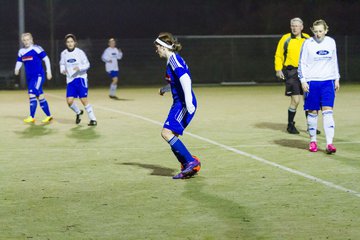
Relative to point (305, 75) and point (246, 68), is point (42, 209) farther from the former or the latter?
point (246, 68)

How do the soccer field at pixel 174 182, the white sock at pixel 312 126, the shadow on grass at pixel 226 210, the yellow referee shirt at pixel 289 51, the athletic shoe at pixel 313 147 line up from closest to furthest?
the shadow on grass at pixel 226 210
the soccer field at pixel 174 182
the athletic shoe at pixel 313 147
the white sock at pixel 312 126
the yellow referee shirt at pixel 289 51

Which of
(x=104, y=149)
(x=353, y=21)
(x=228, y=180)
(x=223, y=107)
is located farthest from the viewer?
(x=353, y=21)

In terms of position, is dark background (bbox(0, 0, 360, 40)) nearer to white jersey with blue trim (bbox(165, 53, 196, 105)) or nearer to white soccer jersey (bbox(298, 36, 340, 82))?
white soccer jersey (bbox(298, 36, 340, 82))

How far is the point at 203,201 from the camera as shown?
9188mm

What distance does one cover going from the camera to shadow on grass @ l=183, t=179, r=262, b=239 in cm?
770

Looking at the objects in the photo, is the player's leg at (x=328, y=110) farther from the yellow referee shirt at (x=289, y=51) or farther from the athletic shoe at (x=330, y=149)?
the yellow referee shirt at (x=289, y=51)

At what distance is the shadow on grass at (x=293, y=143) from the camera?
13922mm

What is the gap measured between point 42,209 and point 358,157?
561 centimetres

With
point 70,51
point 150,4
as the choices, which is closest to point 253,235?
point 70,51

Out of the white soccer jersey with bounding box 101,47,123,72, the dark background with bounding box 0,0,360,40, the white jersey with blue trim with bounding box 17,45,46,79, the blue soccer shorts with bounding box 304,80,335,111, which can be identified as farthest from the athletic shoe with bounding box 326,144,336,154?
the dark background with bounding box 0,0,360,40

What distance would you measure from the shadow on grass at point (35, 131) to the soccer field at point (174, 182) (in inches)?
1.6

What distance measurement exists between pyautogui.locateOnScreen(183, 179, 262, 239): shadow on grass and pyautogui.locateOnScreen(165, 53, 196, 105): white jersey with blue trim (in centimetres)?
110

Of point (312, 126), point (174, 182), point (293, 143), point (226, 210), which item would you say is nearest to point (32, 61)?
point (293, 143)

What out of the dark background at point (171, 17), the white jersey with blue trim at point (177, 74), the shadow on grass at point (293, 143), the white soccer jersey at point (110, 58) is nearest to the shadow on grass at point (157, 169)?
the white jersey with blue trim at point (177, 74)
